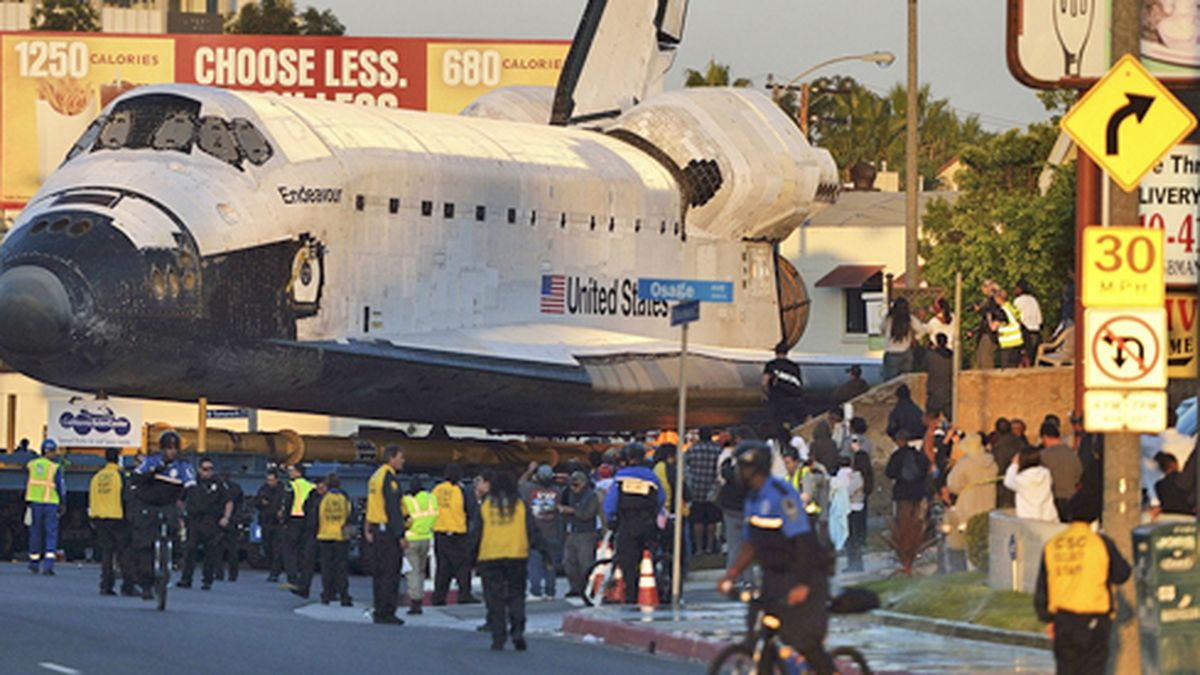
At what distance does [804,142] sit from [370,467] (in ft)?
36.9

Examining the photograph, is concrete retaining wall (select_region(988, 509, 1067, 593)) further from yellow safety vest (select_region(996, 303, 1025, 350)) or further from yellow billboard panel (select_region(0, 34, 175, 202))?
yellow billboard panel (select_region(0, 34, 175, 202))

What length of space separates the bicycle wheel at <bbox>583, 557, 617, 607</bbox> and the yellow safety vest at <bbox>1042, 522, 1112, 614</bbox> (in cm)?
1014

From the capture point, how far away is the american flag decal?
3381 cm

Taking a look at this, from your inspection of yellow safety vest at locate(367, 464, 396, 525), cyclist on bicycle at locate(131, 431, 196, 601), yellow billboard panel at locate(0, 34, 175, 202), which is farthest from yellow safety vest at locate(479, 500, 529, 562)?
yellow billboard panel at locate(0, 34, 175, 202)

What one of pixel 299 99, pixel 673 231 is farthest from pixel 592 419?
pixel 299 99

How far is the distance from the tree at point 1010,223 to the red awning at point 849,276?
13.8 ft

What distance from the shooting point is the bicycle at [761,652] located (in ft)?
41.5

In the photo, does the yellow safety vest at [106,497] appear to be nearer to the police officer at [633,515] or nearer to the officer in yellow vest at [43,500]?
the officer in yellow vest at [43,500]

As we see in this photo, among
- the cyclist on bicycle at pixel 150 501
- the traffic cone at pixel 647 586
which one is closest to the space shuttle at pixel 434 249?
the cyclist on bicycle at pixel 150 501

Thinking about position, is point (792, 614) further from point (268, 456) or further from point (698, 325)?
point (698, 325)

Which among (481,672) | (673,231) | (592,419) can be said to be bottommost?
(481,672)

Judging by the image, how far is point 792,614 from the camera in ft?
41.5

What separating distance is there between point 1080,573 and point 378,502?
10.5 metres

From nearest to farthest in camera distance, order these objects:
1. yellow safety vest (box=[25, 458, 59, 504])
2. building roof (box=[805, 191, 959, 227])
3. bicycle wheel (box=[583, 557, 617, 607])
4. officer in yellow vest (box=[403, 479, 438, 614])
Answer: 1. bicycle wheel (box=[583, 557, 617, 607])
2. officer in yellow vest (box=[403, 479, 438, 614])
3. yellow safety vest (box=[25, 458, 59, 504])
4. building roof (box=[805, 191, 959, 227])
